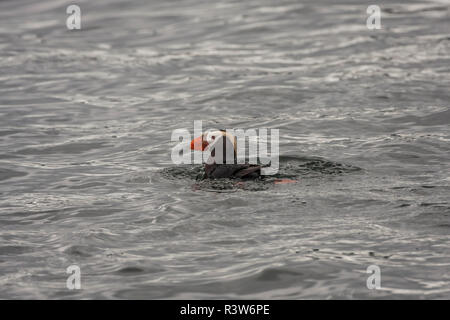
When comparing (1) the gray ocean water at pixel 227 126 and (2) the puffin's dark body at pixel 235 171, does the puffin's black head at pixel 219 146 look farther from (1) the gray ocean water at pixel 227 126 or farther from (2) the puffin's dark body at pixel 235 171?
(1) the gray ocean water at pixel 227 126

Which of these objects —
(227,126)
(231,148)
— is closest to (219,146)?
(231,148)

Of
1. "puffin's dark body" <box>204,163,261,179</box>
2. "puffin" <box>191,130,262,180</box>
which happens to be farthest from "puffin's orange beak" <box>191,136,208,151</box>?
"puffin's dark body" <box>204,163,261,179</box>

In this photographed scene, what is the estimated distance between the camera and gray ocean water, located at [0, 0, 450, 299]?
22.7 ft

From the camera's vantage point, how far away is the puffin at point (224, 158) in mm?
8906

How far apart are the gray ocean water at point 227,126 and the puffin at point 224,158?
0.58 feet

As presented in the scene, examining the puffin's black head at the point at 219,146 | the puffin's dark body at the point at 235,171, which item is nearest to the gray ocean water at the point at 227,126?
the puffin's dark body at the point at 235,171

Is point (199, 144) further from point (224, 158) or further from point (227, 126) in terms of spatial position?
point (227, 126)

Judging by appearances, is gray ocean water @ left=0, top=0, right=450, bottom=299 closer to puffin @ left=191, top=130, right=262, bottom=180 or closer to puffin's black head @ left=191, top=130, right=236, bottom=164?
puffin @ left=191, top=130, right=262, bottom=180

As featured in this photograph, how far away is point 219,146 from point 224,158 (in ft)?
0.55

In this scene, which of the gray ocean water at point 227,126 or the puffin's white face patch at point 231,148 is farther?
the puffin's white face patch at point 231,148

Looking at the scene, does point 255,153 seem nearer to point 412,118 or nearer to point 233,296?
point 412,118

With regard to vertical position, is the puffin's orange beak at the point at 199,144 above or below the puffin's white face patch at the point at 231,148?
above

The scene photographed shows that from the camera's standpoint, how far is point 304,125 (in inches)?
488
